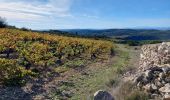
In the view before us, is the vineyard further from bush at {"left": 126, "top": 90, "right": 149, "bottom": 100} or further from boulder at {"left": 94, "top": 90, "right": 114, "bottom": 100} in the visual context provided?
bush at {"left": 126, "top": 90, "right": 149, "bottom": 100}

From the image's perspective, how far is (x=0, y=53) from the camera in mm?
25375

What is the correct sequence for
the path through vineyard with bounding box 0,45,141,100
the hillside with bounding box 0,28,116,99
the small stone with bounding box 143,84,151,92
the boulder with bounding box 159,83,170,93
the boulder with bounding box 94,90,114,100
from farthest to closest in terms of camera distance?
the hillside with bounding box 0,28,116,99
the path through vineyard with bounding box 0,45,141,100
the small stone with bounding box 143,84,151,92
the boulder with bounding box 159,83,170,93
the boulder with bounding box 94,90,114,100

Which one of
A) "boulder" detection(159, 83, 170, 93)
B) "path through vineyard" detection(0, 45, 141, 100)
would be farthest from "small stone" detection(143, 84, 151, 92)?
"path through vineyard" detection(0, 45, 141, 100)

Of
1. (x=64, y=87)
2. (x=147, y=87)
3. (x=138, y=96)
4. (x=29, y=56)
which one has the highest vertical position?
(x=29, y=56)

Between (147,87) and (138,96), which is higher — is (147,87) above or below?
above

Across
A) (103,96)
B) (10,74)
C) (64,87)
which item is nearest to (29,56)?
(10,74)

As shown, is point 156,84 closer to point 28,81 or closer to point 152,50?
point 28,81

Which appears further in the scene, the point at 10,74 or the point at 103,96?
the point at 10,74

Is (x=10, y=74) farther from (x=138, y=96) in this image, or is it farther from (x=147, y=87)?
(x=138, y=96)

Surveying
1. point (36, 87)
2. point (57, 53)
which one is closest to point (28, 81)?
Answer: point (36, 87)

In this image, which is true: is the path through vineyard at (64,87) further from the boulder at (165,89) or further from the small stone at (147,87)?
the boulder at (165,89)

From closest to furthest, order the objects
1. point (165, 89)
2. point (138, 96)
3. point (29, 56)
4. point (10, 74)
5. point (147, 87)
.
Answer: point (138, 96)
point (165, 89)
point (147, 87)
point (10, 74)
point (29, 56)

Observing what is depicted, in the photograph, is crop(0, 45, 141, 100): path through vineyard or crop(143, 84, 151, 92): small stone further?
crop(0, 45, 141, 100): path through vineyard

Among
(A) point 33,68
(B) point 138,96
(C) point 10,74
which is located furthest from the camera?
(A) point 33,68
